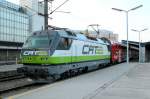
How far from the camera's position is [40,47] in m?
18.3

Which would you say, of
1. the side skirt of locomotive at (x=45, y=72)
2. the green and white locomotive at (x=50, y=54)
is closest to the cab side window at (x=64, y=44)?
the green and white locomotive at (x=50, y=54)

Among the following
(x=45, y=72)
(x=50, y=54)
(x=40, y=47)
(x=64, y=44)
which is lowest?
(x=45, y=72)

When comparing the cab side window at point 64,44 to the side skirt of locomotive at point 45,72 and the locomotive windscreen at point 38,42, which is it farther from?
the side skirt of locomotive at point 45,72

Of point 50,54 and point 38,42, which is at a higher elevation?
point 38,42

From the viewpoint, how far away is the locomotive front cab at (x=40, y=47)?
18.0 m

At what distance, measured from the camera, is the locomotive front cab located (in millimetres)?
18016

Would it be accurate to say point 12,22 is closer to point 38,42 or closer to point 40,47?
point 38,42

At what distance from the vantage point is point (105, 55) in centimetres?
3241

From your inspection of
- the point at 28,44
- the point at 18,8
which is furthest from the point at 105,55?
the point at 18,8

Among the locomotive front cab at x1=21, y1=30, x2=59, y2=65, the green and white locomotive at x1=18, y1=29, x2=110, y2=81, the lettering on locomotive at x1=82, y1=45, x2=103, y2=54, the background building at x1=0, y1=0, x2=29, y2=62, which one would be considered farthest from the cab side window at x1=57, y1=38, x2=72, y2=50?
the background building at x1=0, y1=0, x2=29, y2=62

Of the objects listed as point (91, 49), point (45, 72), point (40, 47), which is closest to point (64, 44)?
point (40, 47)

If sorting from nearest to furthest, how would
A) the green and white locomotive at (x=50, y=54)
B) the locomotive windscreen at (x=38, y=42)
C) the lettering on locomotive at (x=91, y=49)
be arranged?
the green and white locomotive at (x=50, y=54) < the locomotive windscreen at (x=38, y=42) < the lettering on locomotive at (x=91, y=49)

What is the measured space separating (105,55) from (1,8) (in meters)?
59.7

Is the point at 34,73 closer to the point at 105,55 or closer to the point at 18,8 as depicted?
the point at 105,55
